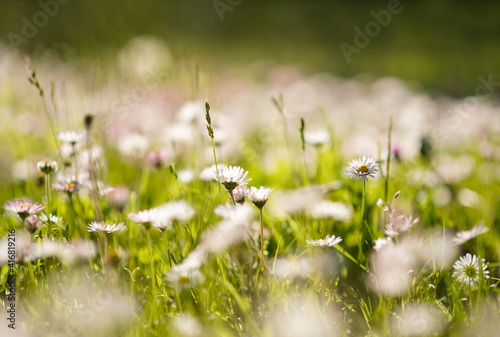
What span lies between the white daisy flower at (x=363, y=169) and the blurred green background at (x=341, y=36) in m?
1.62

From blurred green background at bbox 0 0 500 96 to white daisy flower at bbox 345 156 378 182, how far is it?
162cm

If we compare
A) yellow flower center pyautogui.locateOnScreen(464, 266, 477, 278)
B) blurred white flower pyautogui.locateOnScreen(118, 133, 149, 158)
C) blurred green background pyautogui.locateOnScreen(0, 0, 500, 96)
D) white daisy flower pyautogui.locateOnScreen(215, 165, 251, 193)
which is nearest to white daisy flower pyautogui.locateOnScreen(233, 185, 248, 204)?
white daisy flower pyautogui.locateOnScreen(215, 165, 251, 193)

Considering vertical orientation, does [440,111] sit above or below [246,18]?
below

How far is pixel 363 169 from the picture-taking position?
92cm

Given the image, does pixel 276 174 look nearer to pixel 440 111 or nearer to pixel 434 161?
pixel 434 161

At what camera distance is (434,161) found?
1731 mm

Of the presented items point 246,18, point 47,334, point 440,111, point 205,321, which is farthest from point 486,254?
point 246,18

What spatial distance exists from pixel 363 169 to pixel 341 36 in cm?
637

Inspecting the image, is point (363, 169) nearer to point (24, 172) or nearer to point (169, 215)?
point (169, 215)

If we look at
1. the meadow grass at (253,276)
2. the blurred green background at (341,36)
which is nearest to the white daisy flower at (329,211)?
the meadow grass at (253,276)

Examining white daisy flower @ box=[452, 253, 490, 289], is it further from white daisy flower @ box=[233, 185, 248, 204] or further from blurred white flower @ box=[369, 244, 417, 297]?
white daisy flower @ box=[233, 185, 248, 204]

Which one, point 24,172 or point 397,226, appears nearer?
point 397,226

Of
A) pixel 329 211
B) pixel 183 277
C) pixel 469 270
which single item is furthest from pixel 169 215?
pixel 469 270

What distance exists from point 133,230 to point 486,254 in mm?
901
